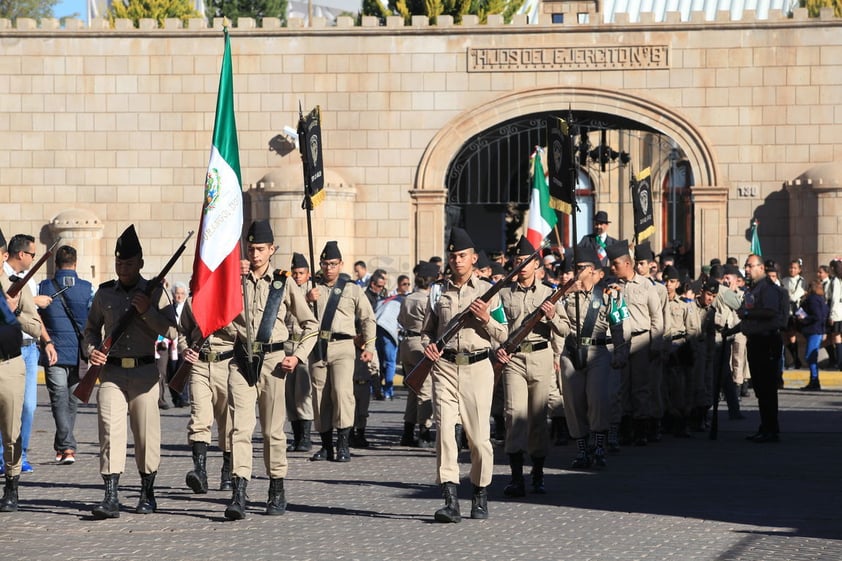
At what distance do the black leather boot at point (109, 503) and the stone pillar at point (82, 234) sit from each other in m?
17.2

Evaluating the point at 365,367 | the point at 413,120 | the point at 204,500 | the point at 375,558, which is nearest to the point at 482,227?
the point at 413,120

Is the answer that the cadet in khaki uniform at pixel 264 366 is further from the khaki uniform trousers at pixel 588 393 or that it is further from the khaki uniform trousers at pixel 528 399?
the khaki uniform trousers at pixel 588 393

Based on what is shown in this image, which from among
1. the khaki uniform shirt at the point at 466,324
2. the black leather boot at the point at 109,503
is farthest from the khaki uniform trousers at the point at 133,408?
the khaki uniform shirt at the point at 466,324

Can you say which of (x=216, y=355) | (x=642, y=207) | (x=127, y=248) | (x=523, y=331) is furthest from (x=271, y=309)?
(x=642, y=207)

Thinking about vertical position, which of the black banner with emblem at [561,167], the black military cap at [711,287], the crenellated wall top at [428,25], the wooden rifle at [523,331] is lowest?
the wooden rifle at [523,331]

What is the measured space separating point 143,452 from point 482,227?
23.9 meters

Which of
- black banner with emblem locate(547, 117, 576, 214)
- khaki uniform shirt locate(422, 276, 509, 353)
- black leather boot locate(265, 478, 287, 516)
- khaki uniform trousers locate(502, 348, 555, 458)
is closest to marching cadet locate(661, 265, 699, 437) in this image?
black banner with emblem locate(547, 117, 576, 214)

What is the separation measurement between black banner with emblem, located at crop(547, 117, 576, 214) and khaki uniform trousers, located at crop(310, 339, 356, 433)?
231 centimetres

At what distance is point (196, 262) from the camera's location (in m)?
10.9

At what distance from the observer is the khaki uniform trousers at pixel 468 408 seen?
10453mm

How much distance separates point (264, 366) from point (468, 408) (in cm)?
145

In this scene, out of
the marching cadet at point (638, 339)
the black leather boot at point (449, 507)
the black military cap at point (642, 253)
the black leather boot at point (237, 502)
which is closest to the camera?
the black leather boot at point (449, 507)

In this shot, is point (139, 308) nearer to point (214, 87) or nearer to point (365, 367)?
point (365, 367)

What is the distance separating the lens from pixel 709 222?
89.0 feet
